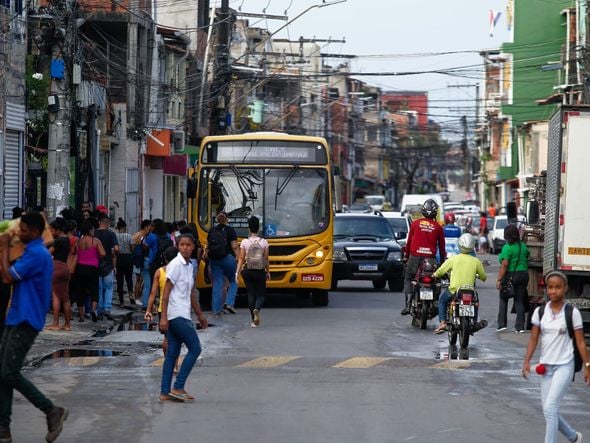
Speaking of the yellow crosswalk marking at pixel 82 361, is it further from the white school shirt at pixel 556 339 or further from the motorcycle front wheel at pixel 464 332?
the white school shirt at pixel 556 339

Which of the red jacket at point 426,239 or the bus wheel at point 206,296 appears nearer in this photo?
the red jacket at point 426,239

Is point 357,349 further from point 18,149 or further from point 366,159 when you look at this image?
point 366,159

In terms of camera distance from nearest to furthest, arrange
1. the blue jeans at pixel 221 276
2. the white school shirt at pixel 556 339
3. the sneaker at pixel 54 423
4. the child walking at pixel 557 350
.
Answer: the child walking at pixel 557 350
the white school shirt at pixel 556 339
the sneaker at pixel 54 423
the blue jeans at pixel 221 276

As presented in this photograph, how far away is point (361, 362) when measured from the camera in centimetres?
1623

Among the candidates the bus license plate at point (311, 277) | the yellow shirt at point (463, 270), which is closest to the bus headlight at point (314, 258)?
the bus license plate at point (311, 277)

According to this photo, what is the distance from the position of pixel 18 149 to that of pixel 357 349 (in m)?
14.2

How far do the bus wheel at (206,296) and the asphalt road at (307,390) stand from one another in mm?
4395

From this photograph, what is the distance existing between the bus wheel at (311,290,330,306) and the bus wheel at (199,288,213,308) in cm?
200

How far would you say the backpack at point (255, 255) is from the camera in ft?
70.7

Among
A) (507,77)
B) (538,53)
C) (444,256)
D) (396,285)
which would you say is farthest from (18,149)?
(507,77)

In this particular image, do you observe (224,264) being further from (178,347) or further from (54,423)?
(54,423)

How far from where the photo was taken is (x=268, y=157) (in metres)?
25.7

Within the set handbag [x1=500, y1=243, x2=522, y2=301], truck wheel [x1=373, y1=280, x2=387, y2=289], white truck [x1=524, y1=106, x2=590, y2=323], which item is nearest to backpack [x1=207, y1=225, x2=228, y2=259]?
handbag [x1=500, y1=243, x2=522, y2=301]

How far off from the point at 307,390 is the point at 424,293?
7.25 m
